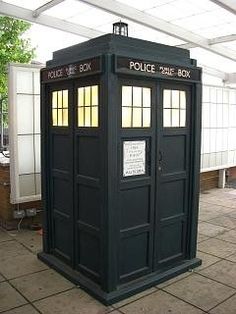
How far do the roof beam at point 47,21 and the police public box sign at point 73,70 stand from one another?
230 inches

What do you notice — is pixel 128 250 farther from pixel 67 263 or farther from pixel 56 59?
pixel 56 59

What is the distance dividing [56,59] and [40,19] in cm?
652

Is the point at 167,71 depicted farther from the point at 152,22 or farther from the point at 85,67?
the point at 152,22

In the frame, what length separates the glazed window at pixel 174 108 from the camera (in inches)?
154

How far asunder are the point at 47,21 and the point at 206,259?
8149 millimetres

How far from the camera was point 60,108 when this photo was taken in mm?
4090

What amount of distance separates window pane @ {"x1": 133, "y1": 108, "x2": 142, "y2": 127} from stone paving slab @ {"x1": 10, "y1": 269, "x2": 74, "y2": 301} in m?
1.85

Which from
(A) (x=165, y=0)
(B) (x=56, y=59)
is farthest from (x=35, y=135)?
(A) (x=165, y=0)

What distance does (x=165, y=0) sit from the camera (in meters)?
8.68

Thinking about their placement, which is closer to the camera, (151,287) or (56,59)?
(151,287)

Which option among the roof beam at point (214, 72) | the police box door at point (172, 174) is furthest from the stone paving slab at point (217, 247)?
the roof beam at point (214, 72)

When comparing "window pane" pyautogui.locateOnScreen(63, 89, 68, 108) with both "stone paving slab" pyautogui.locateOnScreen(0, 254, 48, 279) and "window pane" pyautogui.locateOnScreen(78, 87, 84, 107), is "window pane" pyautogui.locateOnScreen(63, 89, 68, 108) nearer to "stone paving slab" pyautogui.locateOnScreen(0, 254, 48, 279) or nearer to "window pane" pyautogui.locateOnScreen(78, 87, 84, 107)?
"window pane" pyautogui.locateOnScreen(78, 87, 84, 107)

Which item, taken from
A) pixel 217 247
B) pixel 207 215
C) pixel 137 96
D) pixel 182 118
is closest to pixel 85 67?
pixel 137 96

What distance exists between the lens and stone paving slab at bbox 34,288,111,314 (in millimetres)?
3311
